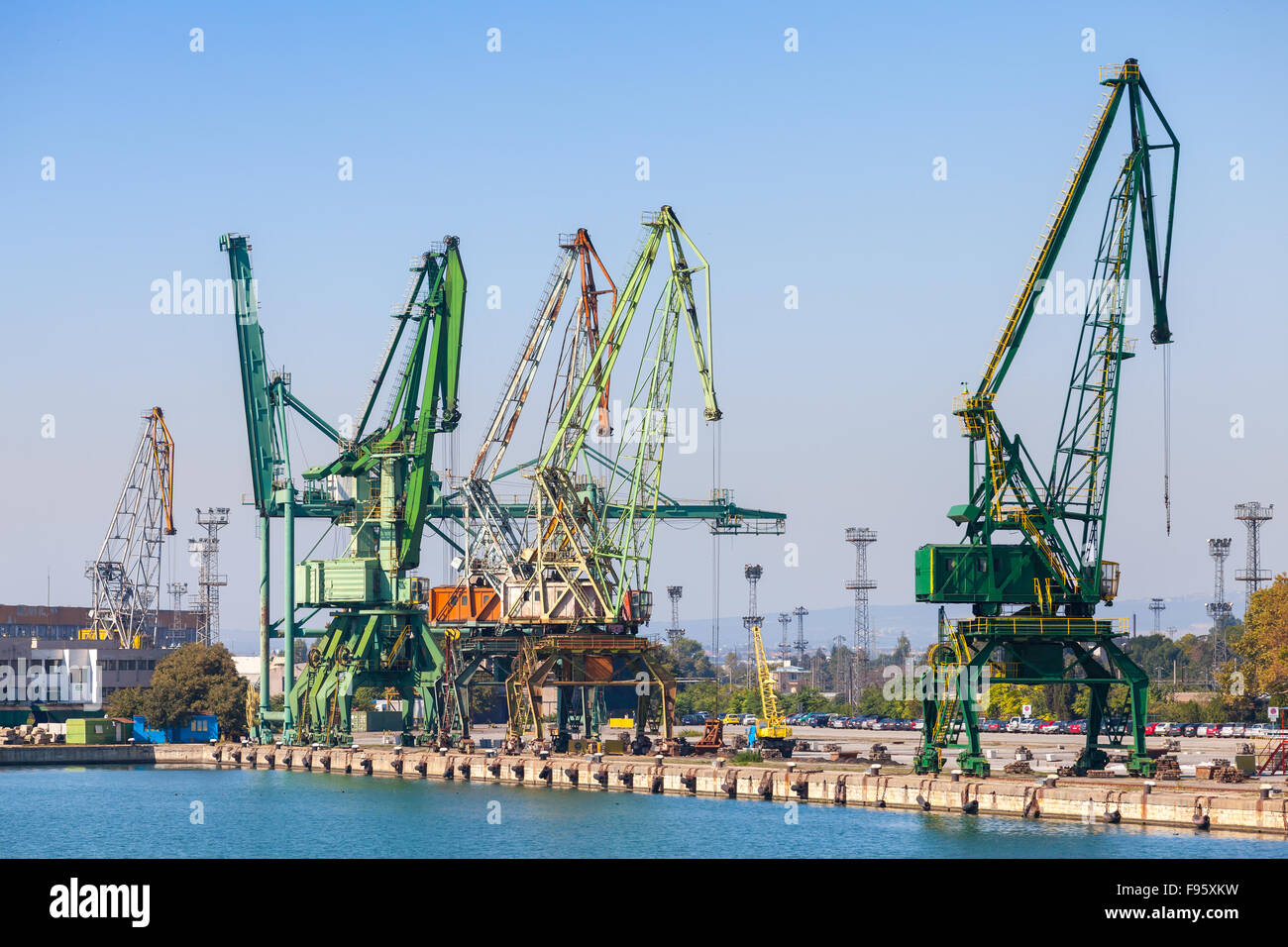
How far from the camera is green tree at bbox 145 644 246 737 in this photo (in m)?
132

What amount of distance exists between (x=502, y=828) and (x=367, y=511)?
47.3 metres

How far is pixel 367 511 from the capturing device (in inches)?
4695

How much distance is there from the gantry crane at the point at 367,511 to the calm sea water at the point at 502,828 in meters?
20.4

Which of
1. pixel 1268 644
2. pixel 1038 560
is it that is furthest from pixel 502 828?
pixel 1268 644

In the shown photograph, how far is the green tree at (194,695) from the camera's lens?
132 meters

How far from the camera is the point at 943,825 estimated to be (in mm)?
71188

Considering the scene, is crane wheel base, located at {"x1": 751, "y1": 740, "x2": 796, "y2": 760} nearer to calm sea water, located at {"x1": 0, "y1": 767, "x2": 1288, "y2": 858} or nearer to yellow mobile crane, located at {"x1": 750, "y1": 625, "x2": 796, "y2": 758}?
yellow mobile crane, located at {"x1": 750, "y1": 625, "x2": 796, "y2": 758}

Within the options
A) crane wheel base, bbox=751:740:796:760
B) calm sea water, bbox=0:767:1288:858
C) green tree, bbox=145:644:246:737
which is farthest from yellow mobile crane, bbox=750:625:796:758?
green tree, bbox=145:644:246:737

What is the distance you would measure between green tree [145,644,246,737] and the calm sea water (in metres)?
32.2

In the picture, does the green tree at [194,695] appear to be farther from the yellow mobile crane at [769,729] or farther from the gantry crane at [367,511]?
the yellow mobile crane at [769,729]
